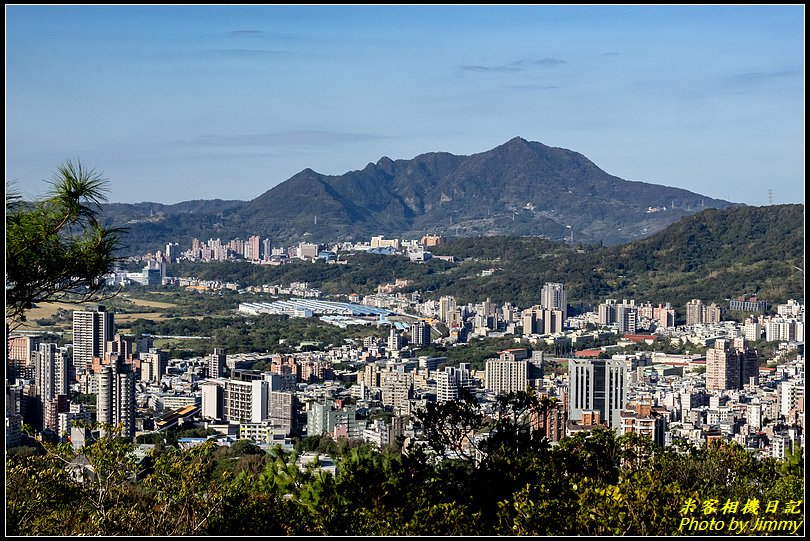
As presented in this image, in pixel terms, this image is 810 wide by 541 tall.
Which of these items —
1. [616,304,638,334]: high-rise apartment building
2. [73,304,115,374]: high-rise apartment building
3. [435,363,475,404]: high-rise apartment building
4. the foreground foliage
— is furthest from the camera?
[616,304,638,334]: high-rise apartment building

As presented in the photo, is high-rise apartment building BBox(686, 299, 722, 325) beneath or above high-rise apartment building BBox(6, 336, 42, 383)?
above

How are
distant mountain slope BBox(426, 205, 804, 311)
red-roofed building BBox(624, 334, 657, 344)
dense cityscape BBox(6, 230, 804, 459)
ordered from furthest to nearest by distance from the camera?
distant mountain slope BBox(426, 205, 804, 311), red-roofed building BBox(624, 334, 657, 344), dense cityscape BBox(6, 230, 804, 459)

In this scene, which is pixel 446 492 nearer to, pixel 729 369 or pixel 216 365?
pixel 729 369

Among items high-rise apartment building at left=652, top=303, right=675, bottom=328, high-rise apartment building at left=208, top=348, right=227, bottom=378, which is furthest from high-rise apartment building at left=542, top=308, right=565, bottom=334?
high-rise apartment building at left=208, top=348, right=227, bottom=378

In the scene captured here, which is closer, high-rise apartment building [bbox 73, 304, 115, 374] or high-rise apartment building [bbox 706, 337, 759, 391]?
high-rise apartment building [bbox 73, 304, 115, 374]

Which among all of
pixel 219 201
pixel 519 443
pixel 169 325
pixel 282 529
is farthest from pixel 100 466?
pixel 219 201

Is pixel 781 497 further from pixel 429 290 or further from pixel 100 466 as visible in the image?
pixel 429 290

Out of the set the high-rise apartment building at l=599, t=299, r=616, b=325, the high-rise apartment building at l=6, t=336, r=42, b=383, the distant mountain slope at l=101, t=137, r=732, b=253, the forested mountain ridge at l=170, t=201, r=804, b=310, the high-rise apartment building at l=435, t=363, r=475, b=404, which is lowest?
the high-rise apartment building at l=435, t=363, r=475, b=404

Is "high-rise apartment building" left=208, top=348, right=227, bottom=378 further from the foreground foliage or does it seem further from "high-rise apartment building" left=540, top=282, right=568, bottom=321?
the foreground foliage
